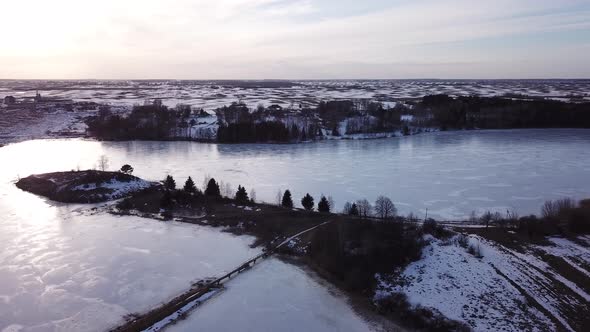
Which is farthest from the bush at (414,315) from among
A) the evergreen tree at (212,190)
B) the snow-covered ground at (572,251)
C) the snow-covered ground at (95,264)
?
the evergreen tree at (212,190)

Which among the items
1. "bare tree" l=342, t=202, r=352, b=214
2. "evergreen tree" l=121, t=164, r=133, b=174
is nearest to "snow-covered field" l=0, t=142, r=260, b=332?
"bare tree" l=342, t=202, r=352, b=214

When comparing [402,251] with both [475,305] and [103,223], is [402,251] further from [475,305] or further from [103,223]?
[103,223]

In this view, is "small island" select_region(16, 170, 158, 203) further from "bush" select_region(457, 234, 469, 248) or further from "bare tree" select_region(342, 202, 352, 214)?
"bush" select_region(457, 234, 469, 248)

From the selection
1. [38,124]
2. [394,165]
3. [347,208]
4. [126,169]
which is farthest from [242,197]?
[38,124]

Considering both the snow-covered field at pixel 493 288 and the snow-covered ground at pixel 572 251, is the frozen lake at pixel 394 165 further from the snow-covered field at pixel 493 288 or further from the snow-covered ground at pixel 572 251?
the snow-covered field at pixel 493 288

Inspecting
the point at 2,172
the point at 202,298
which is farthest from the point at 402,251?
the point at 2,172

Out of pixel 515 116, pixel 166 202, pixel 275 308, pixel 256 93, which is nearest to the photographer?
pixel 275 308

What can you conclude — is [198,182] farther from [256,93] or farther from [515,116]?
[256,93]
